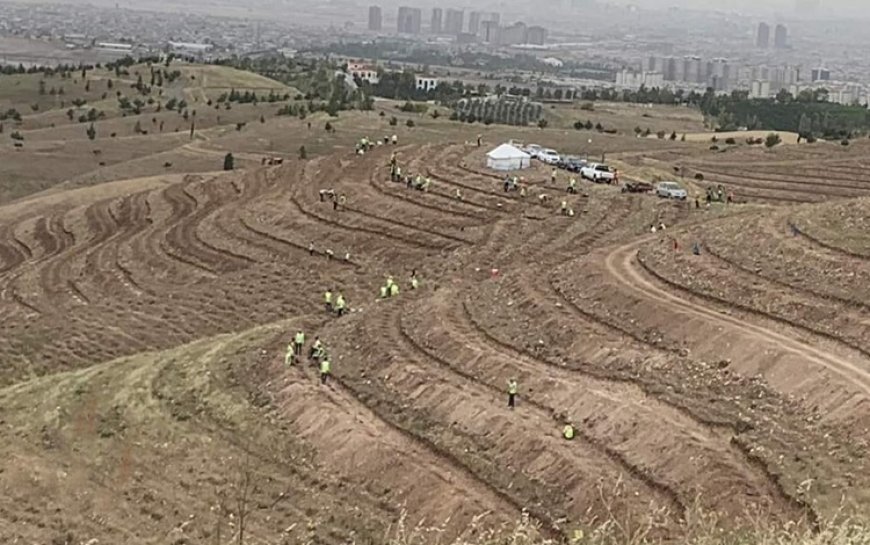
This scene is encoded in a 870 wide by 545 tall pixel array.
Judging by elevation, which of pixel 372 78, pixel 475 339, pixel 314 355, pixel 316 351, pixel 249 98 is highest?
pixel 475 339

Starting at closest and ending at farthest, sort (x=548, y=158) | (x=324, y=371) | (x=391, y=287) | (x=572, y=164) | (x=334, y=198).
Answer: (x=324, y=371) → (x=391, y=287) → (x=334, y=198) → (x=572, y=164) → (x=548, y=158)

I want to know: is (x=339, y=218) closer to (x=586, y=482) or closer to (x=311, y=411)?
(x=311, y=411)

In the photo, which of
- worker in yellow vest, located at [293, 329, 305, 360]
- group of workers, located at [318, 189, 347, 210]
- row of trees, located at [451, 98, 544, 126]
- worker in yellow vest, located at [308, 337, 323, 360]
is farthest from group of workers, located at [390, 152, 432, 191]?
row of trees, located at [451, 98, 544, 126]

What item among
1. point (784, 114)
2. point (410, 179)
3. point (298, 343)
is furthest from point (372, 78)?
point (298, 343)

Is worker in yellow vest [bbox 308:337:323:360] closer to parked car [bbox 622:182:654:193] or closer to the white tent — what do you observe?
parked car [bbox 622:182:654:193]

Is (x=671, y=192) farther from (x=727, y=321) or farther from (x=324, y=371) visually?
(x=324, y=371)

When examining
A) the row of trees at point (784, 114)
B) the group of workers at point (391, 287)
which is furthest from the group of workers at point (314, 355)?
the row of trees at point (784, 114)

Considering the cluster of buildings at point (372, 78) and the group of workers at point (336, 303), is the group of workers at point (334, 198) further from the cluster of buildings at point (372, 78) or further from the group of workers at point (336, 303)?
the cluster of buildings at point (372, 78)
